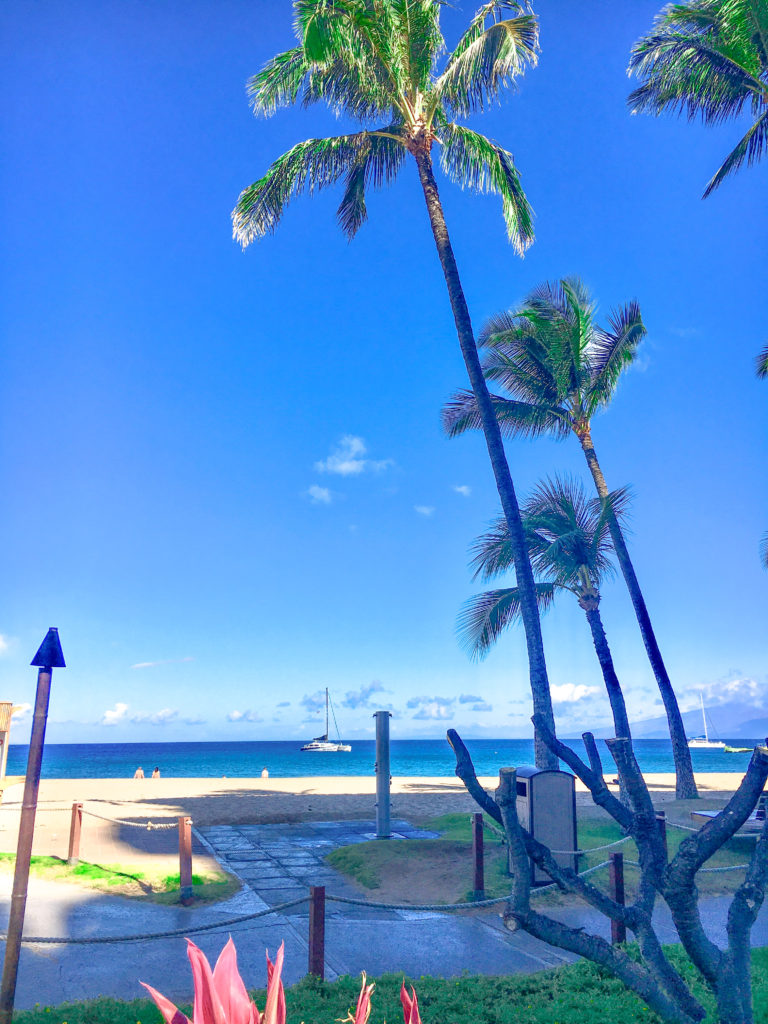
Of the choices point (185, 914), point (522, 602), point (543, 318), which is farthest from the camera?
point (543, 318)

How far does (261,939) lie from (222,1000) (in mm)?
7532

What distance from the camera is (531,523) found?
55.2 feet

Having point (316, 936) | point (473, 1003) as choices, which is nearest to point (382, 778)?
point (316, 936)

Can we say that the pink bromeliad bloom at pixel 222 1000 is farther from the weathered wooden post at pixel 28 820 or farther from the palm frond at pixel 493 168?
the palm frond at pixel 493 168

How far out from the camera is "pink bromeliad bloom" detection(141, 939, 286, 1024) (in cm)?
102

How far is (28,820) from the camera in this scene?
5.48 metres

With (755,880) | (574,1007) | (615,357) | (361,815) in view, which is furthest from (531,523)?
(755,880)

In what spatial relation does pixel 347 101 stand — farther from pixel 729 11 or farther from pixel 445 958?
pixel 445 958

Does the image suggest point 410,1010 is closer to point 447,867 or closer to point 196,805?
point 447,867

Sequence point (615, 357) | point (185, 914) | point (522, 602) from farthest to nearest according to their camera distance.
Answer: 1. point (615, 357)
2. point (522, 602)
3. point (185, 914)

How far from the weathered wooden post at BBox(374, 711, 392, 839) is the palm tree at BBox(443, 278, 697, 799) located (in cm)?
653

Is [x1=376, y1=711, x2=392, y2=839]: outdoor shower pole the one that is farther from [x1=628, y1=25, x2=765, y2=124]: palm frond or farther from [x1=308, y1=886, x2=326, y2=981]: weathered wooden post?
[x1=628, y1=25, x2=765, y2=124]: palm frond

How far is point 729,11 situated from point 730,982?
15.4m

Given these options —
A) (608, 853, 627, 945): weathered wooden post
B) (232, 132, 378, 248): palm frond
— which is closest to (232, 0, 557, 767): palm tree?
(232, 132, 378, 248): palm frond
